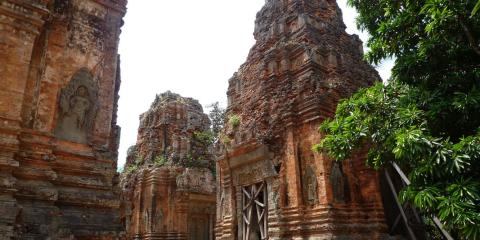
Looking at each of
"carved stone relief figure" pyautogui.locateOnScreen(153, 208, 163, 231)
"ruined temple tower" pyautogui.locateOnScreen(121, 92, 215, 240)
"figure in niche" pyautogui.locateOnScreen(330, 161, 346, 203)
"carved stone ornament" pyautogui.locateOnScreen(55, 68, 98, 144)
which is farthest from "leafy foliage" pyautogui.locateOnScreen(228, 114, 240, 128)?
"carved stone relief figure" pyautogui.locateOnScreen(153, 208, 163, 231)

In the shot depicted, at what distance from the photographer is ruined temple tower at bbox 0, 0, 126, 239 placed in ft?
20.0

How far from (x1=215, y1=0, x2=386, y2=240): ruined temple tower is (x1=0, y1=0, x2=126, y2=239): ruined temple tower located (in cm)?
441

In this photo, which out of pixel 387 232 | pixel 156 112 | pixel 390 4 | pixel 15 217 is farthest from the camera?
pixel 156 112

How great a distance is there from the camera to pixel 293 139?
10.2 meters

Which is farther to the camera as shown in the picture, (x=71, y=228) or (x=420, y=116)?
(x=71, y=228)

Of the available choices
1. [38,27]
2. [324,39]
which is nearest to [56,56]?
[38,27]

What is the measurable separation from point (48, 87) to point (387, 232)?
27.0 ft

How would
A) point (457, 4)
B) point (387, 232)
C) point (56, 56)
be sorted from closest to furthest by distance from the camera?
point (457, 4), point (56, 56), point (387, 232)

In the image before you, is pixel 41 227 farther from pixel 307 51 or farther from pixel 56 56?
pixel 307 51

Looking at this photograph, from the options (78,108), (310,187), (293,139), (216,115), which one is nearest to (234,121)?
(293,139)

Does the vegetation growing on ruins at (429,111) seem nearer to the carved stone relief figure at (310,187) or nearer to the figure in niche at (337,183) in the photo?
the figure in niche at (337,183)

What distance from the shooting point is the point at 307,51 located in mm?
11016

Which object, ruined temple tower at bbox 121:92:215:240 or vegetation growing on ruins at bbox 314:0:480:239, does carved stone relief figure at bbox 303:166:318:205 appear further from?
ruined temple tower at bbox 121:92:215:240

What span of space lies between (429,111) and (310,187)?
461 cm
